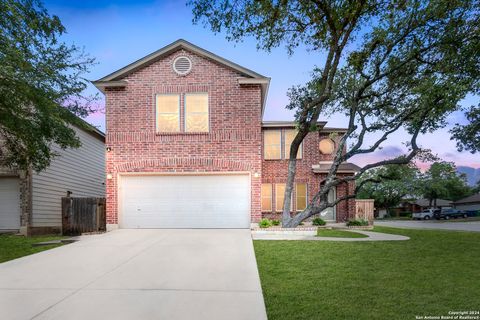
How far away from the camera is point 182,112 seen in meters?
13.2

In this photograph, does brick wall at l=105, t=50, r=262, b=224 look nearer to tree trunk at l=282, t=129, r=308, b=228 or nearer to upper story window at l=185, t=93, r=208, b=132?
upper story window at l=185, t=93, r=208, b=132

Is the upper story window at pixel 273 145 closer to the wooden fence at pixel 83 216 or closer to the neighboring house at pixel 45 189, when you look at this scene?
the wooden fence at pixel 83 216

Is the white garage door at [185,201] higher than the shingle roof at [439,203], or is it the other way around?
the white garage door at [185,201]

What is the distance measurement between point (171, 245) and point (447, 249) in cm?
796

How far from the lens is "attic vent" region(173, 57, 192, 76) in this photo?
13273mm

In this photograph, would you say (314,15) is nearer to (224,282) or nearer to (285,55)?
(285,55)

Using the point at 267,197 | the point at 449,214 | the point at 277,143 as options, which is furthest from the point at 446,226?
the point at 449,214

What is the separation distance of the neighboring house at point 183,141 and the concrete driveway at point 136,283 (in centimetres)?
364

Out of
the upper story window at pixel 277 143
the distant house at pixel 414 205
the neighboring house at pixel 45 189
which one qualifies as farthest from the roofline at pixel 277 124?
the distant house at pixel 414 205

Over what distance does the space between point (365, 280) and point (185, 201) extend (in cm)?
851

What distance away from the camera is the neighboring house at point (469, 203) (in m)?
49.0

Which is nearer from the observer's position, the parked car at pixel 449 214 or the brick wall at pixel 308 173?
the brick wall at pixel 308 173

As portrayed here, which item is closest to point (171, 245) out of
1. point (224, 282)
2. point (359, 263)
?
point (224, 282)

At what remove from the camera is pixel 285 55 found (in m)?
11.2
